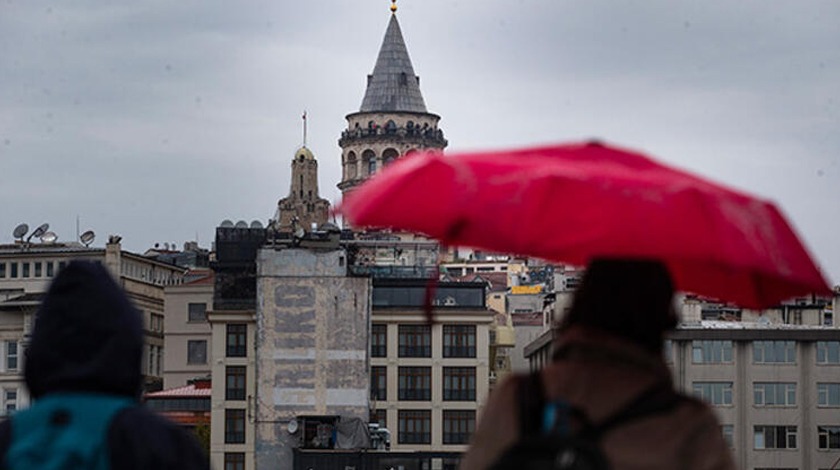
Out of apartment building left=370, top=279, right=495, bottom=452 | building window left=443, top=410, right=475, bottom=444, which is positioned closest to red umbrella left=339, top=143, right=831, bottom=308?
apartment building left=370, top=279, right=495, bottom=452

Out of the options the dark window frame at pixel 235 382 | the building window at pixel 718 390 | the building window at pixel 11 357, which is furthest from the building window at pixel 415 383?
the building window at pixel 11 357

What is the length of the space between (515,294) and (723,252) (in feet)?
590

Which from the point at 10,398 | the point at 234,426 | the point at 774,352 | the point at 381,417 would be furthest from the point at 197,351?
the point at 774,352

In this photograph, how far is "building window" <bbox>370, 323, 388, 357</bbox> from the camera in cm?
10462

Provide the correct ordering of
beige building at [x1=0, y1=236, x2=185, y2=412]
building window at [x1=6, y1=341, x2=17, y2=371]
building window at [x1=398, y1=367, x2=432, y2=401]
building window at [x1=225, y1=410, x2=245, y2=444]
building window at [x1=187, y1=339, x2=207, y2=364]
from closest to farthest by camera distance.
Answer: building window at [x1=225, y1=410, x2=245, y2=444] → building window at [x1=398, y1=367, x2=432, y2=401] → building window at [x1=187, y1=339, x2=207, y2=364] → building window at [x1=6, y1=341, x2=17, y2=371] → beige building at [x1=0, y1=236, x2=185, y2=412]

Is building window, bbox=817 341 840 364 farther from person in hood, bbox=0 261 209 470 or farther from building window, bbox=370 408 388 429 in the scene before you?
person in hood, bbox=0 261 209 470

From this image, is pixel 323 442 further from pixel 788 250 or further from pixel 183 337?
pixel 788 250

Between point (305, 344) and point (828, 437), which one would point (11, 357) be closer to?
point (305, 344)

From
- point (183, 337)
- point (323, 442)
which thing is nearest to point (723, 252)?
point (323, 442)

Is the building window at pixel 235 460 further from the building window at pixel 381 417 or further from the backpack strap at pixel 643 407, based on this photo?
the backpack strap at pixel 643 407

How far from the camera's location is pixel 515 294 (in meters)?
187

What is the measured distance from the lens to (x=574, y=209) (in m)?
7.73

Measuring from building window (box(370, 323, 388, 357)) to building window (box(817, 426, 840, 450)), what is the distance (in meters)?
18.3

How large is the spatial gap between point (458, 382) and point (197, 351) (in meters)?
18.9
